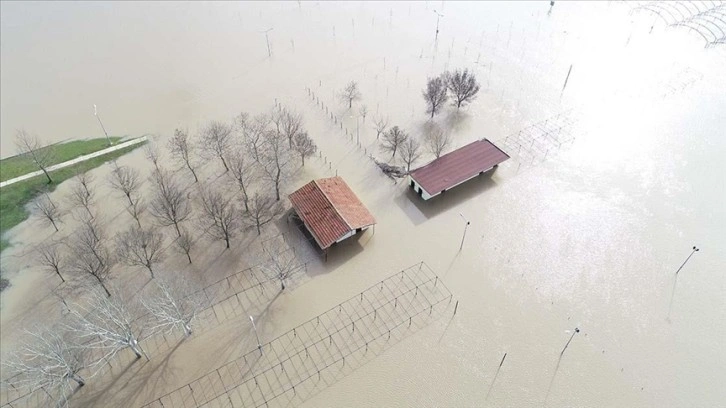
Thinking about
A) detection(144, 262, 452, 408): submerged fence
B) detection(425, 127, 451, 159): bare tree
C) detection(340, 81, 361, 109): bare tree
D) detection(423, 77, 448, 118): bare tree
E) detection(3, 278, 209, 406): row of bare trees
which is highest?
detection(423, 77, 448, 118): bare tree

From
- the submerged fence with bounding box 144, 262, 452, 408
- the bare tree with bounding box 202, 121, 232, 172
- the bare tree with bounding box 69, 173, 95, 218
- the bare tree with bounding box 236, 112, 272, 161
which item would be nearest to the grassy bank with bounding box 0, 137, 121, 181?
the bare tree with bounding box 69, 173, 95, 218

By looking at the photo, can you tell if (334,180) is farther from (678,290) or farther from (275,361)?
(678,290)

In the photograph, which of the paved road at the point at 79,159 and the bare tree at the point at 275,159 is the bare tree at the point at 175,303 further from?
the paved road at the point at 79,159

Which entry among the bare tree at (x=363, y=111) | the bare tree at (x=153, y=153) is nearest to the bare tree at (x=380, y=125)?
→ the bare tree at (x=363, y=111)

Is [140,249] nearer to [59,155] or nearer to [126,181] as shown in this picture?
[126,181]

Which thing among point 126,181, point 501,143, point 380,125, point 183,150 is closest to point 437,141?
point 380,125

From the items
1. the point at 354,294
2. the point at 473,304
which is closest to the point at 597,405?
the point at 473,304

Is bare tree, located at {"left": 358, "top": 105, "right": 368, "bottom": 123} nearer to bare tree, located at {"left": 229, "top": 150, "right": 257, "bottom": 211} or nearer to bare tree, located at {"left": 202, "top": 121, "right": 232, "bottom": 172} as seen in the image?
bare tree, located at {"left": 229, "top": 150, "right": 257, "bottom": 211}
